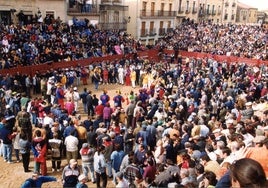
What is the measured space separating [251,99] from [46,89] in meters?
10.9

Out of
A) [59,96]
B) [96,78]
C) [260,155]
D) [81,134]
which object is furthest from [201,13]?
[260,155]

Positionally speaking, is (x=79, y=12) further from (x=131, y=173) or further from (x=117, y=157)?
(x=131, y=173)

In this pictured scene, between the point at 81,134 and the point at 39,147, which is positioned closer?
the point at 39,147

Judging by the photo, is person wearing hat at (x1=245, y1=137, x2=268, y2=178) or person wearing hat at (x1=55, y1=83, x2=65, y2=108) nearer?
person wearing hat at (x1=245, y1=137, x2=268, y2=178)

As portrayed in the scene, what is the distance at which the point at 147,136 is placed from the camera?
1168 cm

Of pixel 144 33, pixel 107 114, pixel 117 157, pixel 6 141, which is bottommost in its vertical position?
pixel 6 141

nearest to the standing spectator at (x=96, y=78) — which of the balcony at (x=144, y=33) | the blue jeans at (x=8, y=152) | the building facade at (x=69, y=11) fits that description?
the building facade at (x=69, y=11)

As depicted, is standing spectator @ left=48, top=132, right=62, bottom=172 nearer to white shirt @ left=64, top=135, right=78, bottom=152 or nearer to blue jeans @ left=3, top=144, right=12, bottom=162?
white shirt @ left=64, top=135, right=78, bottom=152

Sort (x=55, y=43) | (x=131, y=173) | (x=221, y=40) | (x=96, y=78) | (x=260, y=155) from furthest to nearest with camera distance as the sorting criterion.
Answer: (x=221, y=40) < (x=55, y=43) < (x=96, y=78) < (x=131, y=173) < (x=260, y=155)

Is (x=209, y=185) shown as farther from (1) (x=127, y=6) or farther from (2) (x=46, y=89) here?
(1) (x=127, y=6)

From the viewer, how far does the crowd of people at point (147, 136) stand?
762cm

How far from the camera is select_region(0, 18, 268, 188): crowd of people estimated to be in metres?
7.62

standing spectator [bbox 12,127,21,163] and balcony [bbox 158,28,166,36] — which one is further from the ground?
balcony [bbox 158,28,166,36]

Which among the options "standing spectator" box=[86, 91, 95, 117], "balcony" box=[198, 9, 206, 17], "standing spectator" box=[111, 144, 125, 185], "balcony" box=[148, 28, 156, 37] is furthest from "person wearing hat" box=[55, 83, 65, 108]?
"balcony" box=[198, 9, 206, 17]
